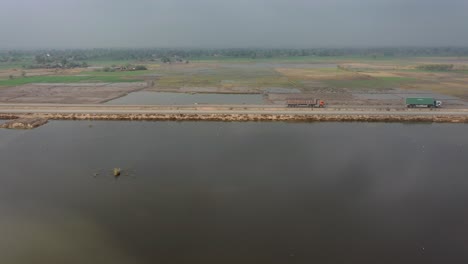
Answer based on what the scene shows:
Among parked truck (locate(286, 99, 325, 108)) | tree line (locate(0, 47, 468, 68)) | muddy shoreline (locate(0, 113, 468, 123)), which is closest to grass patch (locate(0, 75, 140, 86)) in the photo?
muddy shoreline (locate(0, 113, 468, 123))

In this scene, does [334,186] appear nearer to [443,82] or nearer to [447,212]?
[447,212]

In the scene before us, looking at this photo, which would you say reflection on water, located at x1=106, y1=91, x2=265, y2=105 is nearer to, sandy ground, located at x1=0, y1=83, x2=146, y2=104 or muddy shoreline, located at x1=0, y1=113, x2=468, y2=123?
sandy ground, located at x1=0, y1=83, x2=146, y2=104

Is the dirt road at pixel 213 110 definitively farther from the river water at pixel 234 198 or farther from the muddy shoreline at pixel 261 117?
the river water at pixel 234 198

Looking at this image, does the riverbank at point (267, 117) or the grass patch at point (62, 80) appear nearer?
the riverbank at point (267, 117)

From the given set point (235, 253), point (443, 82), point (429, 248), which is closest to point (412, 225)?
point (429, 248)

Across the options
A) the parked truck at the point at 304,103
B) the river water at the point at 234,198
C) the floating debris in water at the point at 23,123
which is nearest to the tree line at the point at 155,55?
the floating debris in water at the point at 23,123
